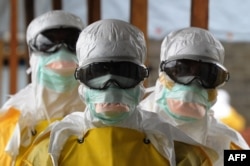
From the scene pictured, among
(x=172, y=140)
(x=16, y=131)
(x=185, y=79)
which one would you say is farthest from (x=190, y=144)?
(x=16, y=131)

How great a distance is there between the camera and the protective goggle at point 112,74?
133 centimetres

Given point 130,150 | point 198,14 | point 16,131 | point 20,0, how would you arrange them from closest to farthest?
point 130,150
point 16,131
point 198,14
point 20,0

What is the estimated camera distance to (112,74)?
1.33 metres

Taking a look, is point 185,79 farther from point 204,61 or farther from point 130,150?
point 130,150

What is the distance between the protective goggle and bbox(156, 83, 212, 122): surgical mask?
20 cm

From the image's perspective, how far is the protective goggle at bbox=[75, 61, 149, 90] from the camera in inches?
52.4

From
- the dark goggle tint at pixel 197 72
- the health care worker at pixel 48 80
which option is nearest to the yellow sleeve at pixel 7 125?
the health care worker at pixel 48 80

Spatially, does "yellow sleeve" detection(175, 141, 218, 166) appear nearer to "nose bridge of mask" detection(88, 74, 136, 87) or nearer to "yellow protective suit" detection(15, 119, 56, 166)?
"nose bridge of mask" detection(88, 74, 136, 87)

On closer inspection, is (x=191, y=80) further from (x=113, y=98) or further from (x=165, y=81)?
(x=113, y=98)

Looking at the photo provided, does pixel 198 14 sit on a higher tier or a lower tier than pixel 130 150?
higher

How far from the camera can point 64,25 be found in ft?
5.83

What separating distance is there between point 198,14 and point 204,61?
1.00ft

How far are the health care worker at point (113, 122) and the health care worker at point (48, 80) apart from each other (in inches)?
13.3

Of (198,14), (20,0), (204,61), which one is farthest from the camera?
(20,0)
